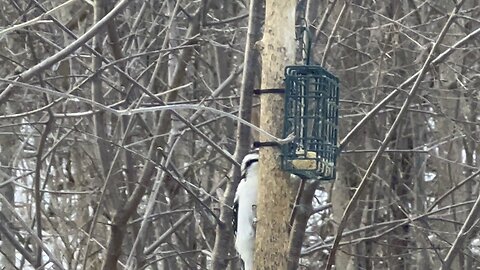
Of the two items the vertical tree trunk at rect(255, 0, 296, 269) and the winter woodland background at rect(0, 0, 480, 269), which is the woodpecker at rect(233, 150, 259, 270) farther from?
the winter woodland background at rect(0, 0, 480, 269)

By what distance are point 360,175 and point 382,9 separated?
4.92 ft

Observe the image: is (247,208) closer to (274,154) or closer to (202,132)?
(274,154)

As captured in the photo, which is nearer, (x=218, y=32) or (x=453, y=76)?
(x=218, y=32)

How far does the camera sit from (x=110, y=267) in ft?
18.7

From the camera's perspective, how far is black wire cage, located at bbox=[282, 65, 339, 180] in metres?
3.79

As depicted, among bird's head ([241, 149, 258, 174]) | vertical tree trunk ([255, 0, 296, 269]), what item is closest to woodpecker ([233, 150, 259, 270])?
bird's head ([241, 149, 258, 174])

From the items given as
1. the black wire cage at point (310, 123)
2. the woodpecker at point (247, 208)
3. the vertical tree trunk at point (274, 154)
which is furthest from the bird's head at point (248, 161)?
the vertical tree trunk at point (274, 154)

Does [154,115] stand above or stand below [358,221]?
above

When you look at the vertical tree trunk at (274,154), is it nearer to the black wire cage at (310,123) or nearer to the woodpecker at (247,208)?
the black wire cage at (310,123)

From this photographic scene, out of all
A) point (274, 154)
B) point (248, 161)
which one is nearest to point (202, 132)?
point (248, 161)

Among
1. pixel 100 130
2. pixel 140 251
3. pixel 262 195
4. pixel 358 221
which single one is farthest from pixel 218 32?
pixel 262 195

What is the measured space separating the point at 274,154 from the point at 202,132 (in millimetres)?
2453

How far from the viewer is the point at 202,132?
623cm

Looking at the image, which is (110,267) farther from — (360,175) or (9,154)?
(360,175)
